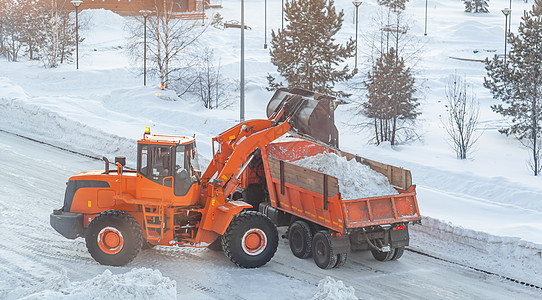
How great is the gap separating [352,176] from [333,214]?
A: 1.15m

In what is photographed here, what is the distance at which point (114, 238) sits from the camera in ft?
38.5

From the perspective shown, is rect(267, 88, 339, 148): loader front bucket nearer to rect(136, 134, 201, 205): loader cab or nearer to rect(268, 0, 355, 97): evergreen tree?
rect(136, 134, 201, 205): loader cab

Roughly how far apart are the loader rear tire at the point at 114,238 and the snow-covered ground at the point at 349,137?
0.40m

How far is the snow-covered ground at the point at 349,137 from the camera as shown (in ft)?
43.9

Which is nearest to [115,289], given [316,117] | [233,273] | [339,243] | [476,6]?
[233,273]

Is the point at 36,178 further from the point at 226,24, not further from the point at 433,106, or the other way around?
the point at 226,24

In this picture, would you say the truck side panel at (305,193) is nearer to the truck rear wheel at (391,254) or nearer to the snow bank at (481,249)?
the truck rear wheel at (391,254)

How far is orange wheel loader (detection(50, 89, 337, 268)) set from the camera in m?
11.7

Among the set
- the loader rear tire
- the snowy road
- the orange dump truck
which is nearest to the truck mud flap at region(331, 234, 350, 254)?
the orange dump truck

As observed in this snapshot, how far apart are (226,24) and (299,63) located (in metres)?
45.0

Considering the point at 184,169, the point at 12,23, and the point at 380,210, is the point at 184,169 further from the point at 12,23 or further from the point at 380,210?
the point at 12,23

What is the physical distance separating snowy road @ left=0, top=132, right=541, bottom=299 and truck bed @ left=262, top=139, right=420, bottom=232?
0.98 m

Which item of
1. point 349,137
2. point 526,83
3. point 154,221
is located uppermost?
point 526,83

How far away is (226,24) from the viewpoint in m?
78.2
